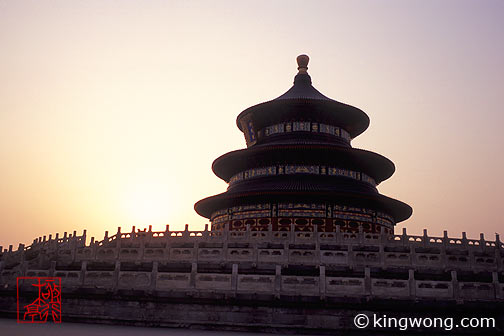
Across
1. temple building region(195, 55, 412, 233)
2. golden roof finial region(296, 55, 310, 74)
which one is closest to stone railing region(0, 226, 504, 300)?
temple building region(195, 55, 412, 233)

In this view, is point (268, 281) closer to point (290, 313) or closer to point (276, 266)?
point (276, 266)

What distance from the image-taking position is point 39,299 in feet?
59.8

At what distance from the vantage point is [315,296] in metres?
16.2

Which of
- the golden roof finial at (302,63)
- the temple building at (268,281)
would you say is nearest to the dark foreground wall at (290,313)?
the temple building at (268,281)

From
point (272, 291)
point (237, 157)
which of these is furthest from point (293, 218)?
point (272, 291)

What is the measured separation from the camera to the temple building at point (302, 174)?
3450cm

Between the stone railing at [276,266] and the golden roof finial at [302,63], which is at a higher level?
the golden roof finial at [302,63]

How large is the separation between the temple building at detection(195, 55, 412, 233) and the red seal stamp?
15.4 m

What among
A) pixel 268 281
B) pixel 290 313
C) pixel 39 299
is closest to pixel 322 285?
pixel 290 313

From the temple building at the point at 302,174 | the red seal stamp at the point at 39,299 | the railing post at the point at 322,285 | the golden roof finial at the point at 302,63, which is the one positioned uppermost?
the golden roof finial at the point at 302,63

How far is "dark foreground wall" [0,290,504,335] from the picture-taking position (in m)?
16.0

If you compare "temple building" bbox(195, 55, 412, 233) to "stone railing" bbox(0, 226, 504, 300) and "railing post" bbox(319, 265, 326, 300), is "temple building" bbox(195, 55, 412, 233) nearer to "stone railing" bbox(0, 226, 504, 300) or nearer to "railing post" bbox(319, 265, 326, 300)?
"stone railing" bbox(0, 226, 504, 300)

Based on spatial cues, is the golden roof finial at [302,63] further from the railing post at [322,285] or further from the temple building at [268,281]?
the railing post at [322,285]

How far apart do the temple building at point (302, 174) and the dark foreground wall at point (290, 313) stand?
1493 centimetres
